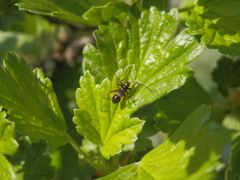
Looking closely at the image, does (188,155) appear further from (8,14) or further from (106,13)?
(8,14)

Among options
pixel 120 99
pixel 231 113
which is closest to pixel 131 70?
pixel 120 99

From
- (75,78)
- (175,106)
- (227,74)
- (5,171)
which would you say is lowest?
(75,78)

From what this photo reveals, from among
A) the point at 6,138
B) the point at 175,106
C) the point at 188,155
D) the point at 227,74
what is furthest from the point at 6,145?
the point at 227,74

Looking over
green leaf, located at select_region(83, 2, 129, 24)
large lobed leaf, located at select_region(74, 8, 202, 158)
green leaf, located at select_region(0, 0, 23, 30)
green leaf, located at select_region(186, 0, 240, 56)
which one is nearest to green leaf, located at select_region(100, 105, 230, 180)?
large lobed leaf, located at select_region(74, 8, 202, 158)

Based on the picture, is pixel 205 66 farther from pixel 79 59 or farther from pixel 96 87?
pixel 96 87

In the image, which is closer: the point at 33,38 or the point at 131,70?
the point at 131,70

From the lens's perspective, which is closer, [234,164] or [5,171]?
[5,171]

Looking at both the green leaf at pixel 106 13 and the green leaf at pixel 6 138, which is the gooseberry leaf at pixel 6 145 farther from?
the green leaf at pixel 106 13
